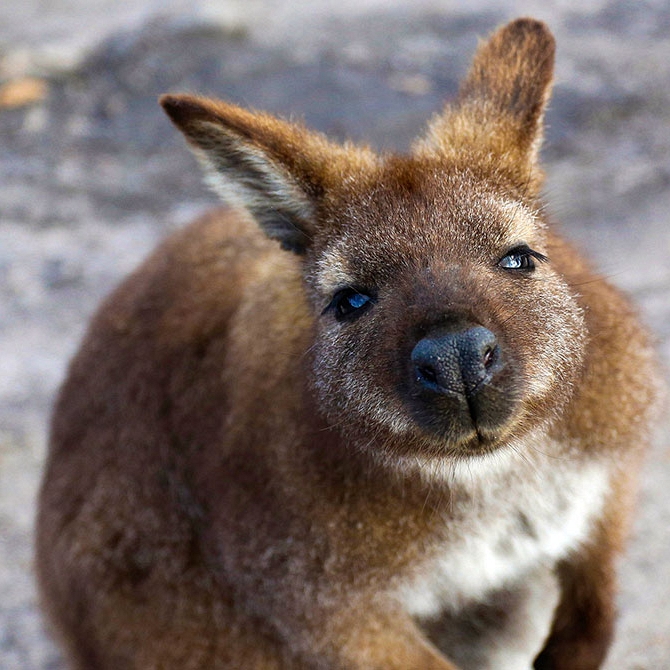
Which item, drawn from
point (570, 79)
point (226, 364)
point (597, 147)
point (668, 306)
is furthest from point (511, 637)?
point (570, 79)

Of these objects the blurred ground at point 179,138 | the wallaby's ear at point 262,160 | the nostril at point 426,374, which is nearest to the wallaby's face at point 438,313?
the nostril at point 426,374

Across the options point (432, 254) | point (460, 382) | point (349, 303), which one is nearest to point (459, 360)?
point (460, 382)

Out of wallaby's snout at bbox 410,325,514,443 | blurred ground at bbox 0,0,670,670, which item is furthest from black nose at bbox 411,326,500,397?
blurred ground at bbox 0,0,670,670

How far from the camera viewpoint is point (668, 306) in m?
7.00

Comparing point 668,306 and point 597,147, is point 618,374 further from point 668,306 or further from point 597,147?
point 597,147

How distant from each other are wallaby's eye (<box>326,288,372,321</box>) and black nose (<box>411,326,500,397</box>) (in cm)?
43

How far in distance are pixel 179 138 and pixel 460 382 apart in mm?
7622

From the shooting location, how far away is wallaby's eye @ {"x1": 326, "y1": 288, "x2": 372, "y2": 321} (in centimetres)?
355

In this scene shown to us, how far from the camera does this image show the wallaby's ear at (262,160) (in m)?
3.63

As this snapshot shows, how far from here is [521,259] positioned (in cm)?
361

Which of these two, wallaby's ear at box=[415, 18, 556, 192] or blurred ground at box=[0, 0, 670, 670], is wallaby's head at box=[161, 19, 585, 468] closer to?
wallaby's ear at box=[415, 18, 556, 192]

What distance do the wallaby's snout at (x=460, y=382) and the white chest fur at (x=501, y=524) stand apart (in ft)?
1.92

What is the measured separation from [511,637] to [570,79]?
6677 mm

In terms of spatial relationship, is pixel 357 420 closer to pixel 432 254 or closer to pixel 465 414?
pixel 465 414
